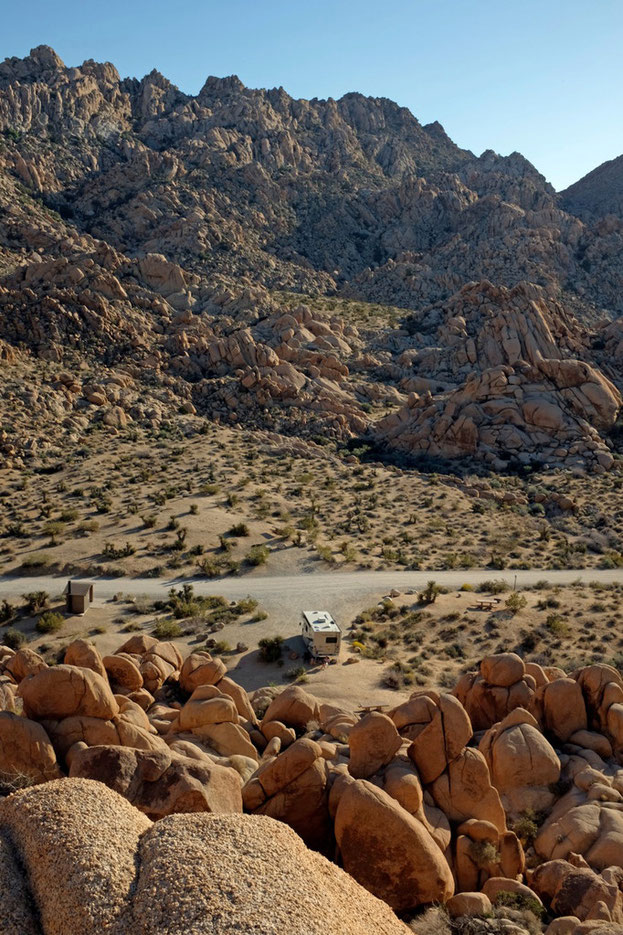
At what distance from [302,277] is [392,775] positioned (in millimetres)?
91300

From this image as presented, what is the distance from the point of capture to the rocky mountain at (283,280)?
55.5 metres

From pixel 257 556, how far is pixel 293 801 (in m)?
21.6

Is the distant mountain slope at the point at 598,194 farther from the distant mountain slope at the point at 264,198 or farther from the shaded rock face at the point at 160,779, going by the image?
the shaded rock face at the point at 160,779

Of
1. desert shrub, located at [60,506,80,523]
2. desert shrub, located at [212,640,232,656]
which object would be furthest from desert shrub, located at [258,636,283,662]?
desert shrub, located at [60,506,80,523]

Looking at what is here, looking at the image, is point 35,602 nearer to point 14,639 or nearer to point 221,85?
point 14,639

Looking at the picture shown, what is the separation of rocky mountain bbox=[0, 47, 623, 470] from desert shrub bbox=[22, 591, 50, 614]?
19.0 m

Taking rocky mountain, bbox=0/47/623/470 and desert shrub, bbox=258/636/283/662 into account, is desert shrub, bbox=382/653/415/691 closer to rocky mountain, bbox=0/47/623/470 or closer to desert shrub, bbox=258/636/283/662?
desert shrub, bbox=258/636/283/662

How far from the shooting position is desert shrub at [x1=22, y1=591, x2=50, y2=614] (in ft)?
85.4

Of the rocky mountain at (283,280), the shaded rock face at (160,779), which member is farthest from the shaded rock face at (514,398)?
the shaded rock face at (160,779)

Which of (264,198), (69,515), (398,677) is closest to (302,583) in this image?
(398,677)

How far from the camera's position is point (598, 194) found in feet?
446

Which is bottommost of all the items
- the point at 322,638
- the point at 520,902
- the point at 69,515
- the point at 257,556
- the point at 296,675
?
the point at 296,675

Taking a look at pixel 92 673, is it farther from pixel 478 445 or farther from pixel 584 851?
pixel 478 445

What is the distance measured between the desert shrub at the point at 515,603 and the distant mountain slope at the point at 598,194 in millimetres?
117353
